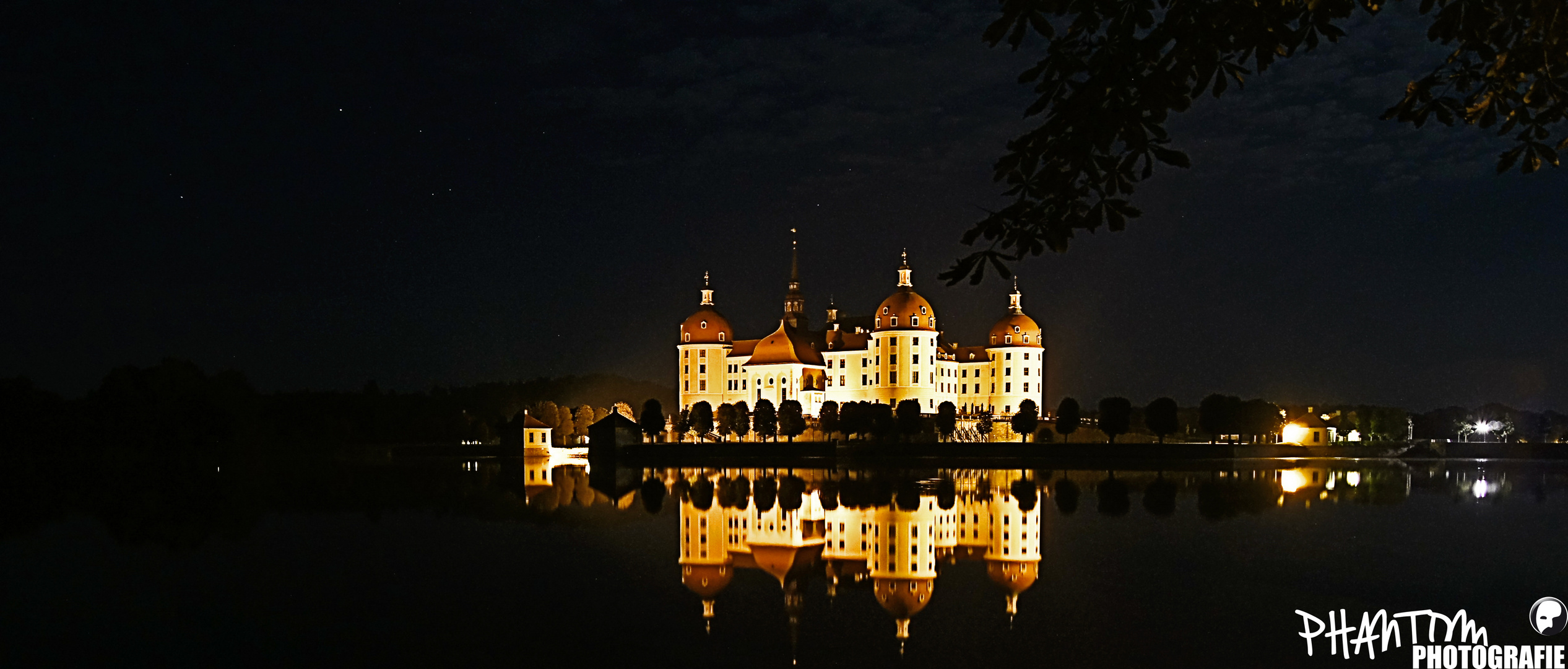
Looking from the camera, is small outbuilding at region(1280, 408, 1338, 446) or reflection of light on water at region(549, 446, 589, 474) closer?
reflection of light on water at region(549, 446, 589, 474)

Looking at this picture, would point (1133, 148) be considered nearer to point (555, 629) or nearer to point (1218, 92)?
point (1218, 92)

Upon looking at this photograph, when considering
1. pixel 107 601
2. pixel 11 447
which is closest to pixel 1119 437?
pixel 11 447

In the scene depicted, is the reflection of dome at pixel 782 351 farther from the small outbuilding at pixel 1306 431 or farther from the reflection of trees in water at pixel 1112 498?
the reflection of trees in water at pixel 1112 498

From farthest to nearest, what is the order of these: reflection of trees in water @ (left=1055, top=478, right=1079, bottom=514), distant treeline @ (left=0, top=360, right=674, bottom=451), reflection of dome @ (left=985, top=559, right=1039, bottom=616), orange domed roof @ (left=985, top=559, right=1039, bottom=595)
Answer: distant treeline @ (left=0, top=360, right=674, bottom=451) → reflection of trees in water @ (left=1055, top=478, right=1079, bottom=514) → orange domed roof @ (left=985, top=559, right=1039, bottom=595) → reflection of dome @ (left=985, top=559, right=1039, bottom=616)

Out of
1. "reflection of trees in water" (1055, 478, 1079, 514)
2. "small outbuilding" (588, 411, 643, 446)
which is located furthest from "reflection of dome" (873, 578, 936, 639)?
"small outbuilding" (588, 411, 643, 446)

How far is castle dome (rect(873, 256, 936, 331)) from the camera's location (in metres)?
72.1

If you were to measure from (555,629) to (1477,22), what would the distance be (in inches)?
333

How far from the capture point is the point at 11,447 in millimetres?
49531

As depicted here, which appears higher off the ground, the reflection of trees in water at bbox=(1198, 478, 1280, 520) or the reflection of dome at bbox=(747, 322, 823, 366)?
the reflection of dome at bbox=(747, 322, 823, 366)

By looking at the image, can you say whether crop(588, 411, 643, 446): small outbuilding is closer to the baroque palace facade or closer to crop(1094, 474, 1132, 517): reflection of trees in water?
the baroque palace facade

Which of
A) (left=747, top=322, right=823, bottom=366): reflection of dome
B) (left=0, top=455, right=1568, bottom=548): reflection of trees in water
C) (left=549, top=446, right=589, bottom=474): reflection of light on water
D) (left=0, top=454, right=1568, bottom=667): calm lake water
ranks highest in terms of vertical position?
(left=747, top=322, right=823, bottom=366): reflection of dome

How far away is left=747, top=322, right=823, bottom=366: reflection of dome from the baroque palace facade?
0.23ft

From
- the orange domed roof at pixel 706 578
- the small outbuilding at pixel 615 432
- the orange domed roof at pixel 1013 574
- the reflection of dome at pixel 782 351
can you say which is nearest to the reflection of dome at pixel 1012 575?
the orange domed roof at pixel 1013 574

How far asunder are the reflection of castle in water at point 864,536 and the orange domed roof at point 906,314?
37989 millimetres
